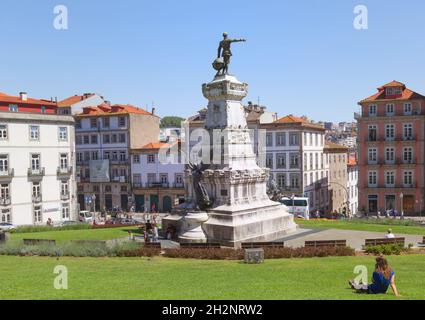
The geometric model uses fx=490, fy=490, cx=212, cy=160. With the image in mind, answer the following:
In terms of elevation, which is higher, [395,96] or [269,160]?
[395,96]

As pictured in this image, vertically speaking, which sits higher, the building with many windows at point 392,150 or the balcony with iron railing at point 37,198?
the building with many windows at point 392,150

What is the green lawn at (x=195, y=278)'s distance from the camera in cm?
1288

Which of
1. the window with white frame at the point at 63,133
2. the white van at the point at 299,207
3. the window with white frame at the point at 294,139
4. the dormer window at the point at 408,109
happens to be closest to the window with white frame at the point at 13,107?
the window with white frame at the point at 63,133

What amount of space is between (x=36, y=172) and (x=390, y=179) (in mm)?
39093

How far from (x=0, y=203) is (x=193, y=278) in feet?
120

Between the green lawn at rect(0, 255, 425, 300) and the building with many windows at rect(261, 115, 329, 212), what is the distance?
131 ft

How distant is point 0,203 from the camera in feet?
154

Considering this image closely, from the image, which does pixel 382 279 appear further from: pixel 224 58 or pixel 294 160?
pixel 294 160

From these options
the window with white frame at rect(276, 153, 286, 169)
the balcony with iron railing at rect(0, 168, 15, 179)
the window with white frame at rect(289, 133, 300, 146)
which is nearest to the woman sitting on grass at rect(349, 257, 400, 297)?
the balcony with iron railing at rect(0, 168, 15, 179)

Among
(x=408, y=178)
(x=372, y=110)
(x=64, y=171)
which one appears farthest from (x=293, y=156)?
(x=64, y=171)

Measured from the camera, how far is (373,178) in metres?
57.2

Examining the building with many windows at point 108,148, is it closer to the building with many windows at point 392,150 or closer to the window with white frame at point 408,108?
the building with many windows at point 392,150
